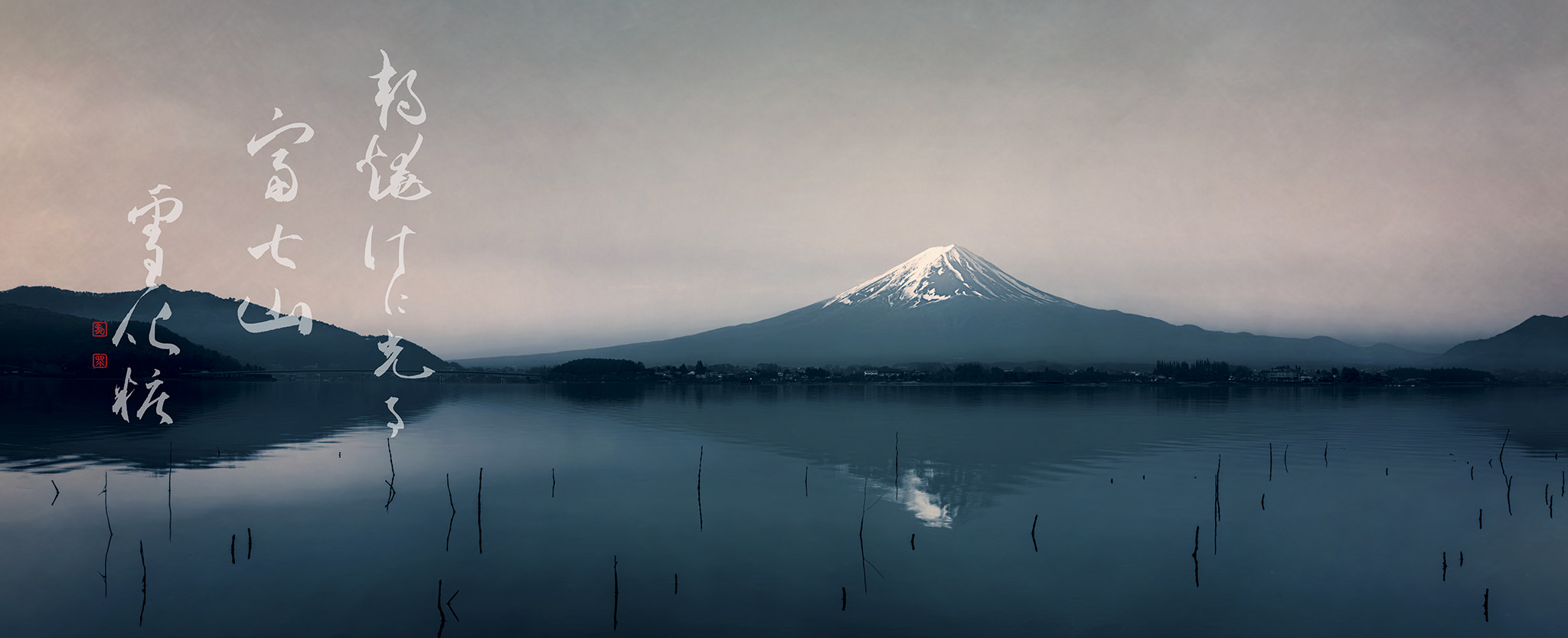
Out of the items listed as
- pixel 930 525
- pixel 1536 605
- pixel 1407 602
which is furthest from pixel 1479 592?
pixel 930 525

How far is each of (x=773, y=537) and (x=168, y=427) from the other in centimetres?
5692

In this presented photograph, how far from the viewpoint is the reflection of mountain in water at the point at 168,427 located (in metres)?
39.8

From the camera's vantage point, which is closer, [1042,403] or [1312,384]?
[1042,403]

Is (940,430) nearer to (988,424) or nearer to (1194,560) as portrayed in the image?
(988,424)

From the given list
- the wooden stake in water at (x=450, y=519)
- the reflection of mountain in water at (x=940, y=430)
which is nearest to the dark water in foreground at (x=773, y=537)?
the wooden stake in water at (x=450, y=519)

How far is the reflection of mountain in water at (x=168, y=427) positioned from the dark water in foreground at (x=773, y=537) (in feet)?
2.38

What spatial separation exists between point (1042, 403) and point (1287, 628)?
3546 inches

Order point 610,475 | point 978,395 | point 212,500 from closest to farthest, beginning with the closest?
point 212,500 → point 610,475 → point 978,395

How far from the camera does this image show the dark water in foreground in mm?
16281

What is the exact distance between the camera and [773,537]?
23.7 m

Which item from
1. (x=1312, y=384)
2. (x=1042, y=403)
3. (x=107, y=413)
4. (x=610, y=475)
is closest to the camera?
(x=610, y=475)

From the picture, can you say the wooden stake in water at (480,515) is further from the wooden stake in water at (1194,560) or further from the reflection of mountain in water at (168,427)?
the wooden stake in water at (1194,560)

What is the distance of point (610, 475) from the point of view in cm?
3706

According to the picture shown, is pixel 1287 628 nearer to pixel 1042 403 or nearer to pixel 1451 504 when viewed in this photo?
pixel 1451 504
